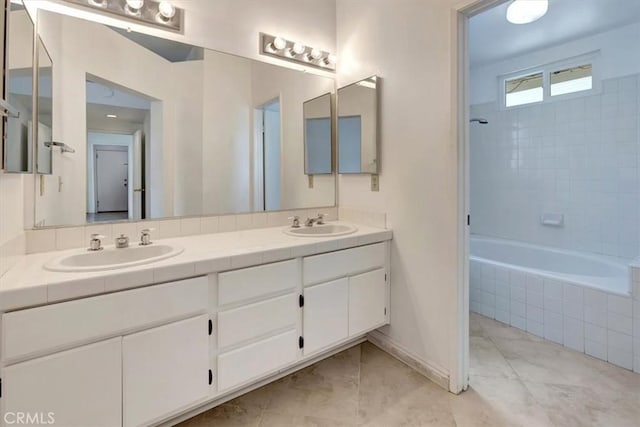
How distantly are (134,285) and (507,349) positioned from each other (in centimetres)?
231

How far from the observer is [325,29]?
2.46 metres

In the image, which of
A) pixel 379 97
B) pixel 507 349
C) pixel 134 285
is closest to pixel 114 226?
pixel 134 285

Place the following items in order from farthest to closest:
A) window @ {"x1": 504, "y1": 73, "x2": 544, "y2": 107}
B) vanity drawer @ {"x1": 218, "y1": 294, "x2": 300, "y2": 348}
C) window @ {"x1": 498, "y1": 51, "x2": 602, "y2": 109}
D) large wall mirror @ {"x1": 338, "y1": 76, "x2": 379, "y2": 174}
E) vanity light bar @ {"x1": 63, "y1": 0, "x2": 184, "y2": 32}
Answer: window @ {"x1": 504, "y1": 73, "x2": 544, "y2": 107}
window @ {"x1": 498, "y1": 51, "x2": 602, "y2": 109}
large wall mirror @ {"x1": 338, "y1": 76, "x2": 379, "y2": 174}
vanity light bar @ {"x1": 63, "y1": 0, "x2": 184, "y2": 32}
vanity drawer @ {"x1": 218, "y1": 294, "x2": 300, "y2": 348}

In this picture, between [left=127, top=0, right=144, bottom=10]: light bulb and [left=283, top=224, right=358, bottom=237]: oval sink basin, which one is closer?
[left=127, top=0, right=144, bottom=10]: light bulb

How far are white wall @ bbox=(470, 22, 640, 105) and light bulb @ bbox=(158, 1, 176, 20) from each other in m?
3.36

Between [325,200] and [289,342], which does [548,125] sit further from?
[289,342]

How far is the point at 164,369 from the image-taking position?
1.25 meters

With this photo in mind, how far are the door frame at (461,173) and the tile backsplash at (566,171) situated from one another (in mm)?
2040

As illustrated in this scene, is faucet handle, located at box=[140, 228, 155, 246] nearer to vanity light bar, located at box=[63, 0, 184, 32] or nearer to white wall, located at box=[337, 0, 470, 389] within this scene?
vanity light bar, located at box=[63, 0, 184, 32]

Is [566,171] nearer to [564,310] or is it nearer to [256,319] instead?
[564,310]

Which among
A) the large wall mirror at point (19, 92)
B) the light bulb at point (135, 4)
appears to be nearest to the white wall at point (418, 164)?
the light bulb at point (135, 4)

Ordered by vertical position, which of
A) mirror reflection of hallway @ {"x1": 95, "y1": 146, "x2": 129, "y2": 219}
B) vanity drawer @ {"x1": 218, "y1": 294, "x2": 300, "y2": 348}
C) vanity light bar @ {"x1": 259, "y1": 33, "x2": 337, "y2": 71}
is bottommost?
vanity drawer @ {"x1": 218, "y1": 294, "x2": 300, "y2": 348}

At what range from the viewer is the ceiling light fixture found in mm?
2055

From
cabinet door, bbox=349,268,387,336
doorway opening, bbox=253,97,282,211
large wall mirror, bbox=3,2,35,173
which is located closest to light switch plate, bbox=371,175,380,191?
cabinet door, bbox=349,268,387,336
